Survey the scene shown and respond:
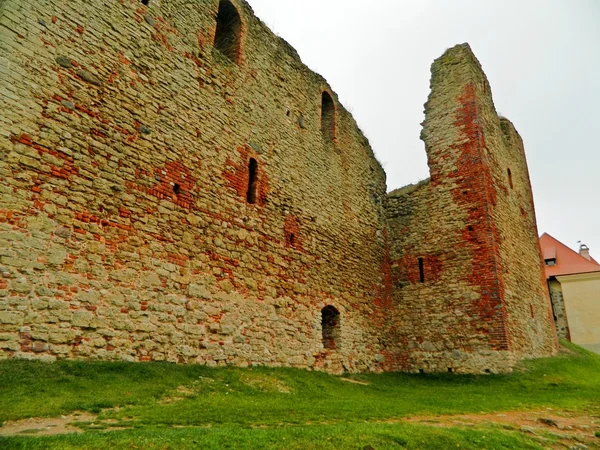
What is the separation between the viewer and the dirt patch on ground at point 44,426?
4.52 meters

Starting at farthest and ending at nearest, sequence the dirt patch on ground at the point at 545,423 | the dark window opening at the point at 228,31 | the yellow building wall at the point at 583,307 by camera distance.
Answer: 1. the yellow building wall at the point at 583,307
2. the dark window opening at the point at 228,31
3. the dirt patch on ground at the point at 545,423

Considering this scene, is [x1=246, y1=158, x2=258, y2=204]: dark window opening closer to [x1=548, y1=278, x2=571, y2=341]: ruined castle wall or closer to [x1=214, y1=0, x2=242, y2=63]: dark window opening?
[x1=214, y1=0, x2=242, y2=63]: dark window opening

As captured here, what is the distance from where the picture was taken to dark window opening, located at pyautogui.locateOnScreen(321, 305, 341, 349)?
12578mm

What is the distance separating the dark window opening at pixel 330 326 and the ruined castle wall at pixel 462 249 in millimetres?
2964

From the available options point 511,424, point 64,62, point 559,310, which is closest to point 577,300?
point 559,310

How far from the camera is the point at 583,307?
28.8 m

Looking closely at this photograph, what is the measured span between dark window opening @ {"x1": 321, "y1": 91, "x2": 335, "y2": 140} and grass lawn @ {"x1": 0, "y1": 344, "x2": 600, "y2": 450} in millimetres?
7686

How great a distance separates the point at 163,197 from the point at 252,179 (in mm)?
2813

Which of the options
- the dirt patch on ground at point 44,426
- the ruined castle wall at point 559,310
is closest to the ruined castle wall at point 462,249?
the dirt patch on ground at point 44,426

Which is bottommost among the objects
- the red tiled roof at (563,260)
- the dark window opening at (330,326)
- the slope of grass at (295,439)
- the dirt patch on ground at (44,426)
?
the slope of grass at (295,439)

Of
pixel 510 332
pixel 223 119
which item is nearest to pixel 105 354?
pixel 223 119

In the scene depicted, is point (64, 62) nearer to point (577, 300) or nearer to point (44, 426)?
point (44, 426)

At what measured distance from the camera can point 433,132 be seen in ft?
52.4

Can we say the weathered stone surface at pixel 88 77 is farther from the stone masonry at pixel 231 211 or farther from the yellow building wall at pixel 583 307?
the yellow building wall at pixel 583 307
